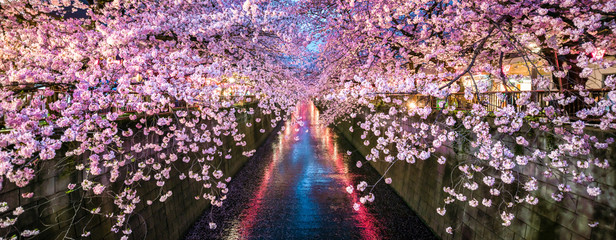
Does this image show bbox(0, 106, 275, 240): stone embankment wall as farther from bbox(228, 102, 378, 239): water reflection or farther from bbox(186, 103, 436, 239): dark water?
bbox(228, 102, 378, 239): water reflection

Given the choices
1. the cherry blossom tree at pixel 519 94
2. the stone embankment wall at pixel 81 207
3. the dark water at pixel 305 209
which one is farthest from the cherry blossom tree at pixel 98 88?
the dark water at pixel 305 209

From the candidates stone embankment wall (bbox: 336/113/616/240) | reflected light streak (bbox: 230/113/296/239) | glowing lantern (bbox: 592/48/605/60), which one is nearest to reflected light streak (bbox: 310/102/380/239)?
stone embankment wall (bbox: 336/113/616/240)

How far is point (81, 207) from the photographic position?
640 cm

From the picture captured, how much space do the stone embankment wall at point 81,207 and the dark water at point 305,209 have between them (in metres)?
1.65

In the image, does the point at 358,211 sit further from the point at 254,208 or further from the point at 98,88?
the point at 98,88

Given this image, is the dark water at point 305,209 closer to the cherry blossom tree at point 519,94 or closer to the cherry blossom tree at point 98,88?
the cherry blossom tree at point 519,94

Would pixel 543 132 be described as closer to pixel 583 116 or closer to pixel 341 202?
pixel 583 116

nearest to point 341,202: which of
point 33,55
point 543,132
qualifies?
point 543,132

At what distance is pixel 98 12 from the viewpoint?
9766 millimetres

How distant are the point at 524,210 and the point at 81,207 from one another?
10.5 meters

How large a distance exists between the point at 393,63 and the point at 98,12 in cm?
1178

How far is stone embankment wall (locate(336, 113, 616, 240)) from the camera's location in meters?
5.46

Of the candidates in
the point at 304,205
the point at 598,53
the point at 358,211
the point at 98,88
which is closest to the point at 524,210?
the point at 598,53

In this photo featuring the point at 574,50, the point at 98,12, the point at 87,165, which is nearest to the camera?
the point at 87,165
